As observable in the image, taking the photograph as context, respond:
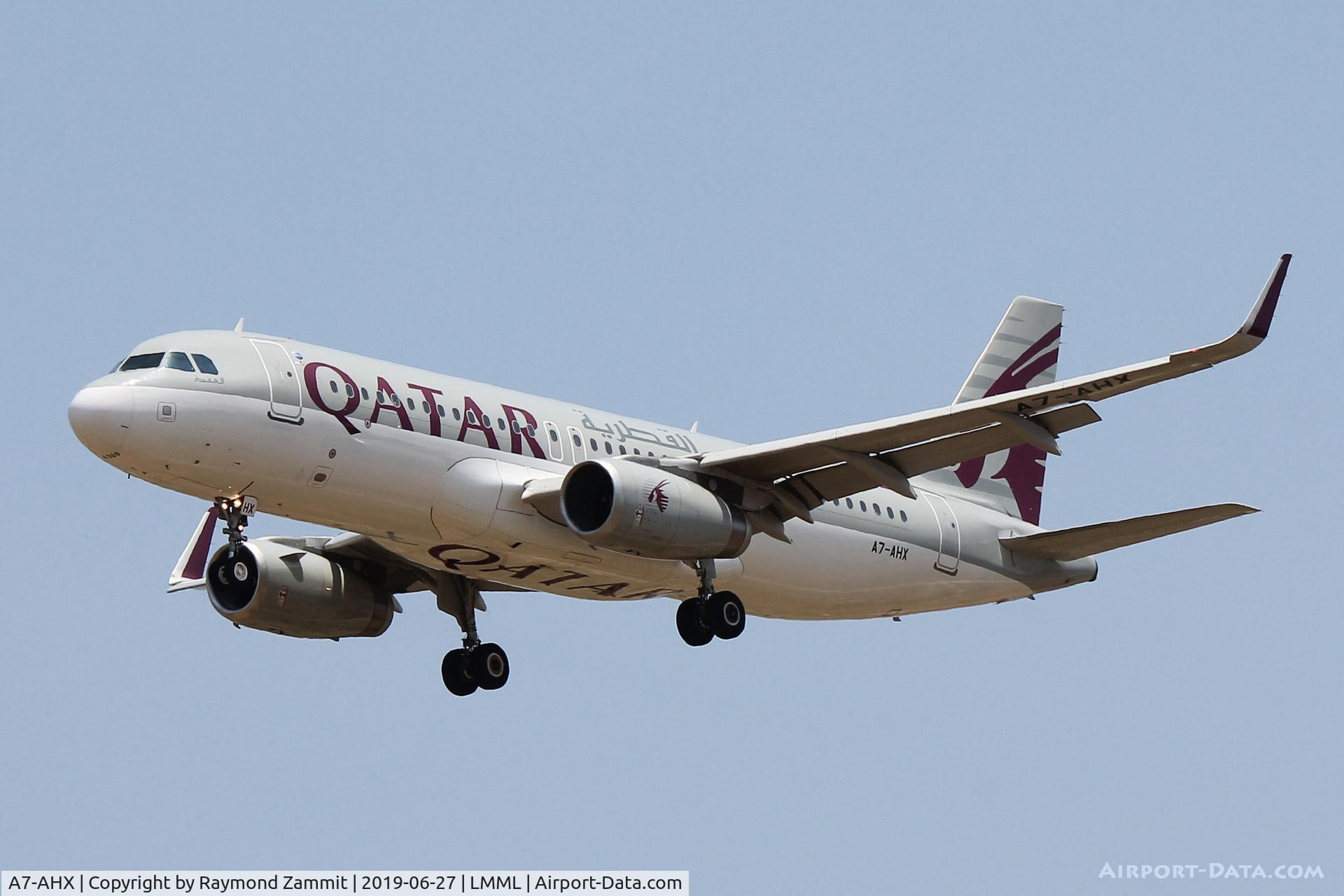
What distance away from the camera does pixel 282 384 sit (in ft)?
105

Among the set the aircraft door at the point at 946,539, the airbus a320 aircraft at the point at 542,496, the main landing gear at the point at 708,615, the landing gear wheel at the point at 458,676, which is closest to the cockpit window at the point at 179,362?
the airbus a320 aircraft at the point at 542,496

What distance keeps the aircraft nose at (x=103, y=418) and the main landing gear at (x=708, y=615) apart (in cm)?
1021

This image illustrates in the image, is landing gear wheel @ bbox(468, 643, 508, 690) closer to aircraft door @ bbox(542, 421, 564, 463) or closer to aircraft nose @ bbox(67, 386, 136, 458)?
aircraft door @ bbox(542, 421, 564, 463)

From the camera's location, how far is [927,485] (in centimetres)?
4200

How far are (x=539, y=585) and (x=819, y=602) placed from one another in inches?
209

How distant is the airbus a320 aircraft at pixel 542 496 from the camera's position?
31297mm

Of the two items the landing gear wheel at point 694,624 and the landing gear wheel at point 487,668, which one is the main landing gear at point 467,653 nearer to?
the landing gear wheel at point 487,668

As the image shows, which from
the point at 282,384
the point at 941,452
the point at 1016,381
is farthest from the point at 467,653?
the point at 1016,381

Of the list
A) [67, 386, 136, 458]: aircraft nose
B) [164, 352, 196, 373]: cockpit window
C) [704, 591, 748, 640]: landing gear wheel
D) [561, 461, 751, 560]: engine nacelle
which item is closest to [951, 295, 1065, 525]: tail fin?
[704, 591, 748, 640]: landing gear wheel

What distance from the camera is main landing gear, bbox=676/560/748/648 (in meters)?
35.7

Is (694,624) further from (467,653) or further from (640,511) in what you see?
(467,653)

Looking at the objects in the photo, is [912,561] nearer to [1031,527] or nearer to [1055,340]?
[1031,527]

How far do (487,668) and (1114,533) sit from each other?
12028mm

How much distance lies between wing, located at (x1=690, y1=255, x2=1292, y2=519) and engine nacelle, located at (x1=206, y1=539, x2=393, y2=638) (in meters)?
7.99
